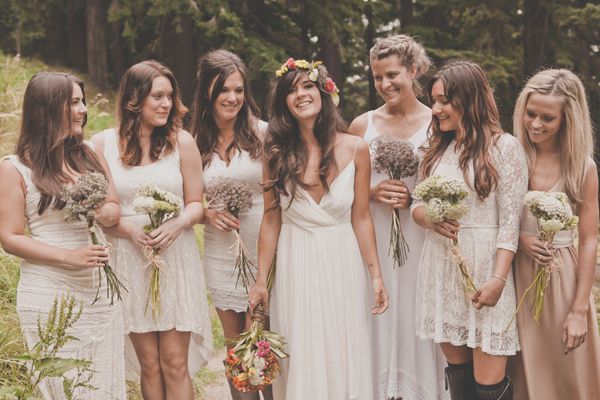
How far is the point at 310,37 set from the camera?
681 inches

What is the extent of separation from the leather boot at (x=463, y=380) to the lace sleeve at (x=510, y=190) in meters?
0.88

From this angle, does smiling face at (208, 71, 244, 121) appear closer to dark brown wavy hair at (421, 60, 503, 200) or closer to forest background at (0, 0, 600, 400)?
dark brown wavy hair at (421, 60, 503, 200)

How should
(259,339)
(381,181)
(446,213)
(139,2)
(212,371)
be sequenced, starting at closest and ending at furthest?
1. (446,213)
2. (259,339)
3. (381,181)
4. (212,371)
5. (139,2)

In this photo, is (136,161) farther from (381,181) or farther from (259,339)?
(381,181)

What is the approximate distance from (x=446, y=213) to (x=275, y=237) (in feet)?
3.97

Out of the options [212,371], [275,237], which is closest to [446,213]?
[275,237]

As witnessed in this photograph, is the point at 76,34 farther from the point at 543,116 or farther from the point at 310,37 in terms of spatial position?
the point at 543,116

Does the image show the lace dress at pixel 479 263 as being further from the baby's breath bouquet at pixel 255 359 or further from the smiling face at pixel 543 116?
the baby's breath bouquet at pixel 255 359

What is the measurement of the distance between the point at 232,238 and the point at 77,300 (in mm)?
1258

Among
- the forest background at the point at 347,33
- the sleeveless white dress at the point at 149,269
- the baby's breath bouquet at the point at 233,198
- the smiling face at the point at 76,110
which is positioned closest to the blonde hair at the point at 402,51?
the baby's breath bouquet at the point at 233,198

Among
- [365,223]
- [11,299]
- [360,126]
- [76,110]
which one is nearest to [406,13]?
[360,126]

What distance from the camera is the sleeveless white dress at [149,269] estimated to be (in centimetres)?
440

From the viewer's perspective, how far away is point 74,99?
12.9ft

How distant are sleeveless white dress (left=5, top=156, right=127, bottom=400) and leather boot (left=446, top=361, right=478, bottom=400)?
2.16 meters
